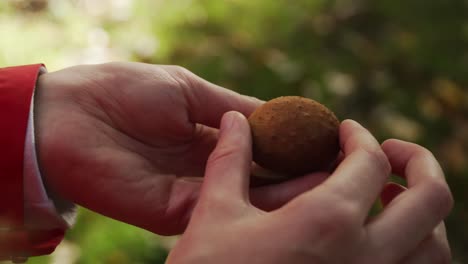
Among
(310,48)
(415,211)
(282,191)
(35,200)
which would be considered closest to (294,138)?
(282,191)

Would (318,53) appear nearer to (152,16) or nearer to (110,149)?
(152,16)

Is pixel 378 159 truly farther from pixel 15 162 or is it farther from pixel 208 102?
pixel 15 162

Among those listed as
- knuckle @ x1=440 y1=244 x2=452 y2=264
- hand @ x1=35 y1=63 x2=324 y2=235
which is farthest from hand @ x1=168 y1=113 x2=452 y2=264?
hand @ x1=35 y1=63 x2=324 y2=235

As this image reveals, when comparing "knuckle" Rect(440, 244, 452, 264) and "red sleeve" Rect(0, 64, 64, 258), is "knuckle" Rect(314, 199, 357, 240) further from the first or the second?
"red sleeve" Rect(0, 64, 64, 258)

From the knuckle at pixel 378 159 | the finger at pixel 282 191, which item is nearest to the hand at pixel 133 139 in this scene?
the finger at pixel 282 191

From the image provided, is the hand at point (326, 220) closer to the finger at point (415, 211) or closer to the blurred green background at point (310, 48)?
the finger at point (415, 211)
